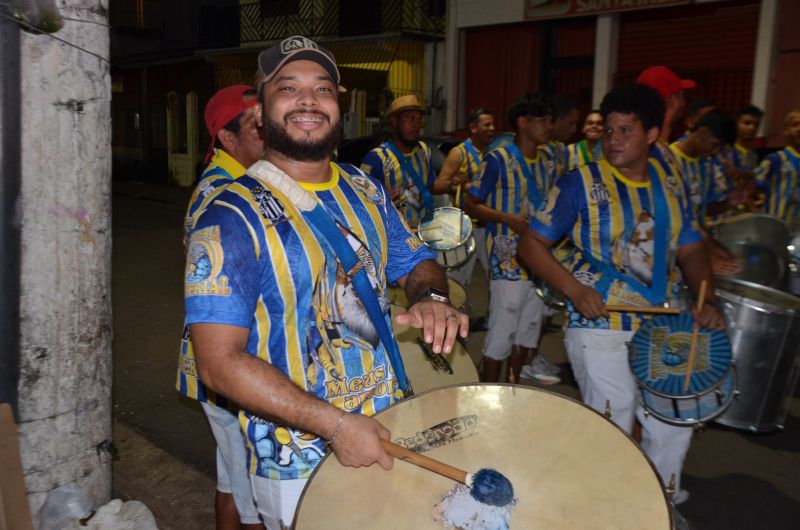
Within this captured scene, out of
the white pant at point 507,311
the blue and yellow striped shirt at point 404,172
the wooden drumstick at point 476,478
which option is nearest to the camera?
the wooden drumstick at point 476,478

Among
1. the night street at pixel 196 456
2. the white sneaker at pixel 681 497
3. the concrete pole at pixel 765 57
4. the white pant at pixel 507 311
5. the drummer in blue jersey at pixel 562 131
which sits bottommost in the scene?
the night street at pixel 196 456

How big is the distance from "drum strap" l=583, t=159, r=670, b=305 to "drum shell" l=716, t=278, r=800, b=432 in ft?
1.76

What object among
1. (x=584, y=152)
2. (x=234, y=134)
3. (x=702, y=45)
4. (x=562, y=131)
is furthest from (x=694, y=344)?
(x=702, y=45)

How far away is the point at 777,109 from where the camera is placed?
41.5 ft

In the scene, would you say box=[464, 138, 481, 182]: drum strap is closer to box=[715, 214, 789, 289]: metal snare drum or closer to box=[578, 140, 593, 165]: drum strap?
box=[578, 140, 593, 165]: drum strap

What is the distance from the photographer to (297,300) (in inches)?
79.1

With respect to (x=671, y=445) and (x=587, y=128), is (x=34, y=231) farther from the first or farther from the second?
(x=587, y=128)

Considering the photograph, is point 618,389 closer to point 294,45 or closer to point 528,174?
point 294,45

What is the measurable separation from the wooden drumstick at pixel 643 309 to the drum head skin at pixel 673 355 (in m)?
0.09

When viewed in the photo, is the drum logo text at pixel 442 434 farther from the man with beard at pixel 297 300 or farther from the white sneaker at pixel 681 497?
the white sneaker at pixel 681 497

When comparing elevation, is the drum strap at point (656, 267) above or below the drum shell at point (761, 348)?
above

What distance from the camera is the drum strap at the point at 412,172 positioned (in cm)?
665

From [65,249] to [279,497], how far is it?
144cm

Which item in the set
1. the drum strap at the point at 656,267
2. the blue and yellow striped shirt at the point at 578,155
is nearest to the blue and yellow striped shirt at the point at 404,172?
the blue and yellow striped shirt at the point at 578,155
